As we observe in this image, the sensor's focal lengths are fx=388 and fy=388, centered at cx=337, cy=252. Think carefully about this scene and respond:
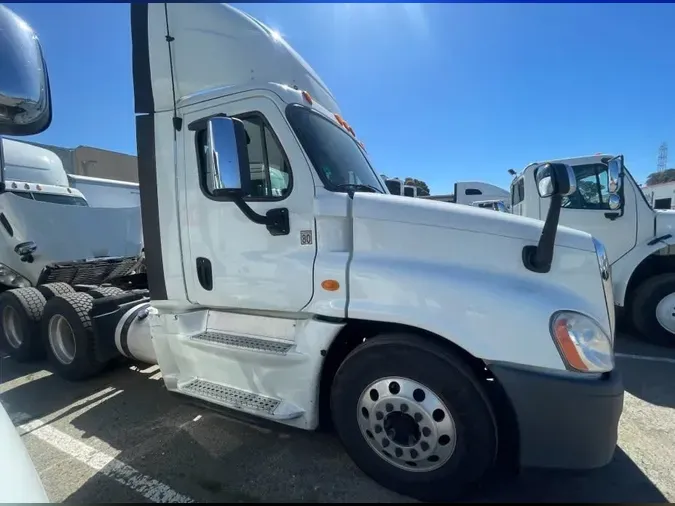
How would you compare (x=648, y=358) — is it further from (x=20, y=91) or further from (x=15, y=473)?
(x=20, y=91)

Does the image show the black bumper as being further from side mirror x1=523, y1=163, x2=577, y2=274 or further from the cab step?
the cab step

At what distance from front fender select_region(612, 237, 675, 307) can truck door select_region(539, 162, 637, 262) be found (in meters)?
0.08

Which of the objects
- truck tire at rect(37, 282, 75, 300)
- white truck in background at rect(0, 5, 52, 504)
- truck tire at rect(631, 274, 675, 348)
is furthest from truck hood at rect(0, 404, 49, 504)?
truck tire at rect(631, 274, 675, 348)

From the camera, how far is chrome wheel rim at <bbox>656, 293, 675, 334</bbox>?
532 cm

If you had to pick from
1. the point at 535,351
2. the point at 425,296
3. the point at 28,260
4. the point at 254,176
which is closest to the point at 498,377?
the point at 535,351

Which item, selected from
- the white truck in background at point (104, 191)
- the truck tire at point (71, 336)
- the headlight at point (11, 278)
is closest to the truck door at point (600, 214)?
the truck tire at point (71, 336)

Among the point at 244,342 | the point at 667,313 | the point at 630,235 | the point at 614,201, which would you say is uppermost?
the point at 614,201

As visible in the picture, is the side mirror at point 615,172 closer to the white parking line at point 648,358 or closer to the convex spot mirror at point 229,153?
the white parking line at point 648,358

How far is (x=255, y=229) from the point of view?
269 centimetres

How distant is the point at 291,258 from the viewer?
2578mm

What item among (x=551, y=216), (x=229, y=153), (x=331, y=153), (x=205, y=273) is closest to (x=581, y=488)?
(x=551, y=216)

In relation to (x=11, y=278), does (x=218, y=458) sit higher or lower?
lower

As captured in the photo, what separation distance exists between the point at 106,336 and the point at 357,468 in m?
2.88

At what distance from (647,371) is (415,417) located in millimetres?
3805
